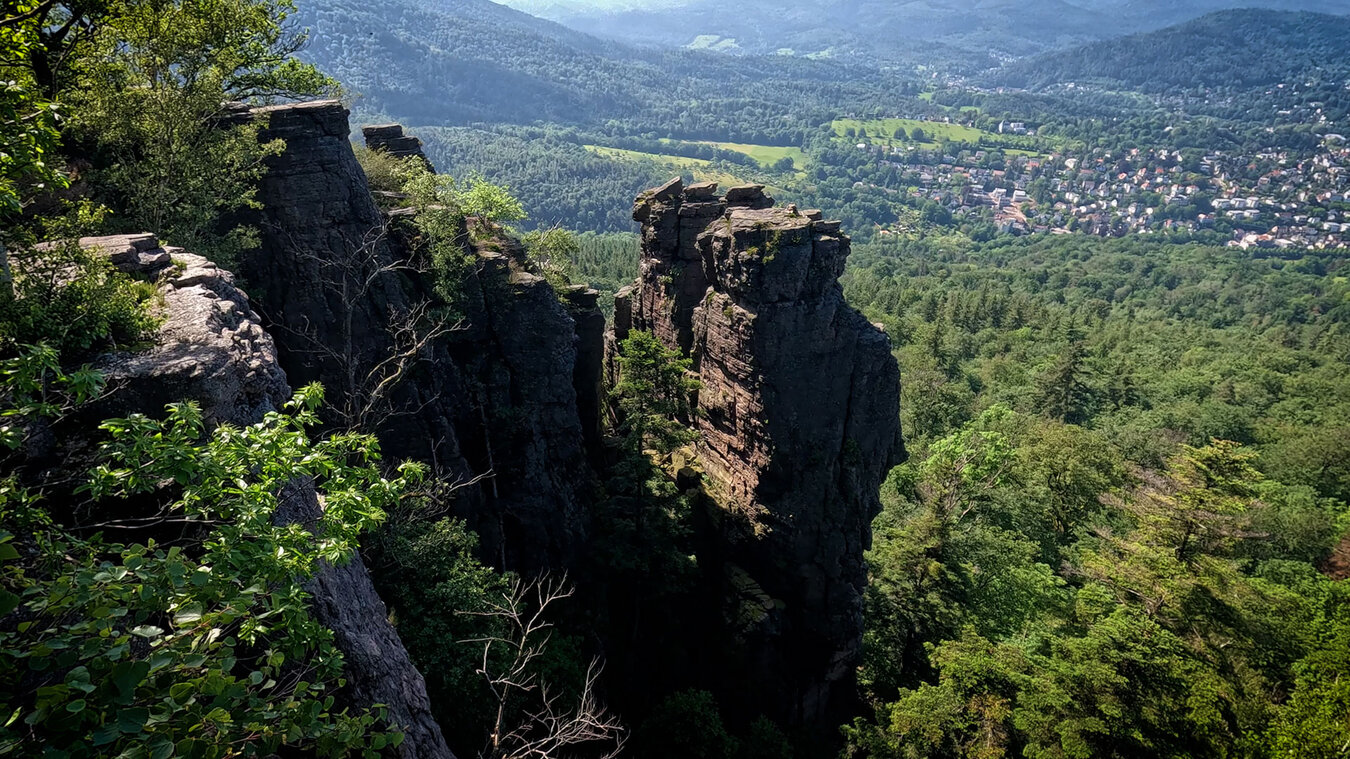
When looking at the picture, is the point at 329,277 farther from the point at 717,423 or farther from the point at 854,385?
the point at 854,385

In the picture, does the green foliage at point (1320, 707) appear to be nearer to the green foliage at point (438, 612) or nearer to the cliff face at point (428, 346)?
the green foliage at point (438, 612)

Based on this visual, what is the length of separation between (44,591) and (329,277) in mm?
19453

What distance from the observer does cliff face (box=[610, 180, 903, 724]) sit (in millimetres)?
30438

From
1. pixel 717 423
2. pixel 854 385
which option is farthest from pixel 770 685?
pixel 854 385

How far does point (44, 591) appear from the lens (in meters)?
4.94

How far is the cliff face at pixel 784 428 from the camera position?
99.9ft

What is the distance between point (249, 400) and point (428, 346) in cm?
1388

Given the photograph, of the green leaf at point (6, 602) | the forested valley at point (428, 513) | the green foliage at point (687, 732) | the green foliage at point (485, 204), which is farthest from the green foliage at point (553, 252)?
the green leaf at point (6, 602)

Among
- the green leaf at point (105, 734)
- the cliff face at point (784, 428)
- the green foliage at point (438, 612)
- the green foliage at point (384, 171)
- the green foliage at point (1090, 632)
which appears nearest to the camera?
the green leaf at point (105, 734)

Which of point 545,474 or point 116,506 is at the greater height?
point 116,506

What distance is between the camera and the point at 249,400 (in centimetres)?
1016

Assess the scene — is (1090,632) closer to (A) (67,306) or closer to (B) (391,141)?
(A) (67,306)

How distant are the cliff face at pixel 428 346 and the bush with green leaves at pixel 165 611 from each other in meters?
10.9

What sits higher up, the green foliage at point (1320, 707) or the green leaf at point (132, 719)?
the green leaf at point (132, 719)
